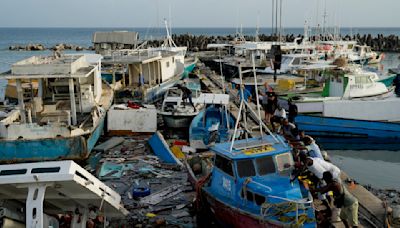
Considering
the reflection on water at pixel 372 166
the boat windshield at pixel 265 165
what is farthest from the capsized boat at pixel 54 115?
the reflection on water at pixel 372 166

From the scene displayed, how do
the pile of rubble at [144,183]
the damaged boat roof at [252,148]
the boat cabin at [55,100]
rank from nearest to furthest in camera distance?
the damaged boat roof at [252,148]
the pile of rubble at [144,183]
the boat cabin at [55,100]

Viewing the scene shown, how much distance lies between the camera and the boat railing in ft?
26.4

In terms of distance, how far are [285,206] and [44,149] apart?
8704 millimetres

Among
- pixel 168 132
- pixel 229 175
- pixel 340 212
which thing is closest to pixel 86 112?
pixel 168 132

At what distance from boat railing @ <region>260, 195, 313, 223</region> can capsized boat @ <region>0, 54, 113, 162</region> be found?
7770 mm

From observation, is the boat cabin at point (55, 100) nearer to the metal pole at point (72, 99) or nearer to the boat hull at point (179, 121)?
the metal pole at point (72, 99)

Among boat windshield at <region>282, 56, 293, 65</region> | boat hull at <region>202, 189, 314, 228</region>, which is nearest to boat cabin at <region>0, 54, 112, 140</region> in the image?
boat hull at <region>202, 189, 314, 228</region>

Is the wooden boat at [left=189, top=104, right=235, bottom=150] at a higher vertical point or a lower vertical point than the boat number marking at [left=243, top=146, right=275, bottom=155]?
lower

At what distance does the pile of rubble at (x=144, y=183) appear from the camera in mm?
→ 10562

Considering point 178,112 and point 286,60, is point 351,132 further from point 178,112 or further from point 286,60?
point 286,60

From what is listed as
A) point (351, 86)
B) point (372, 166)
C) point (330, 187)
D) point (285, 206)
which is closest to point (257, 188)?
point (285, 206)

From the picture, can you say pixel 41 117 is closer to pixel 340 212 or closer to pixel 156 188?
pixel 156 188

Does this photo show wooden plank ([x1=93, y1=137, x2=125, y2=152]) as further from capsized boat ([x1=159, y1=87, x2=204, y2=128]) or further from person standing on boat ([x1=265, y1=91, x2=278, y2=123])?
person standing on boat ([x1=265, y1=91, x2=278, y2=123])

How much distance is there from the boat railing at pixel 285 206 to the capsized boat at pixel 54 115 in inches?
306
